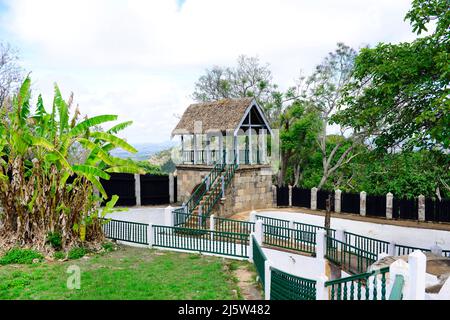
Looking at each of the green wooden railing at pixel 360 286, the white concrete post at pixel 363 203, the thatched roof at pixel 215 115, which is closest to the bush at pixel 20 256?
the green wooden railing at pixel 360 286

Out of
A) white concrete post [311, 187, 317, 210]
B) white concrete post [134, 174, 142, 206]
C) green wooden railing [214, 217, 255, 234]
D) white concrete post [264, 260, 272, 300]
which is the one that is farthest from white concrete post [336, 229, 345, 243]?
white concrete post [134, 174, 142, 206]

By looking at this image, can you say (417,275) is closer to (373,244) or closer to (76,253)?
(373,244)

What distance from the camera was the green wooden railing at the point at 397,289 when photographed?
533cm

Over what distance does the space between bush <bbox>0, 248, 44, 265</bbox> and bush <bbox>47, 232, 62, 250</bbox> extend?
0.60 metres

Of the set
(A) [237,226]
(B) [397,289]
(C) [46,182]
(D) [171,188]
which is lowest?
(A) [237,226]

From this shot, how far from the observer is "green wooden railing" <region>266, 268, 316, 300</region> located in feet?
22.7

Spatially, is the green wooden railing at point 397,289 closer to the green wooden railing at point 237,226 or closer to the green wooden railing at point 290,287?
the green wooden railing at point 290,287

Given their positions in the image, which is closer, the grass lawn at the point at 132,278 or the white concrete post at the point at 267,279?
the white concrete post at the point at 267,279

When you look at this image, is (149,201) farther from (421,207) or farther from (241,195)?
(421,207)

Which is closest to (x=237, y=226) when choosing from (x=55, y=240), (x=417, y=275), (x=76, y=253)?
(x=76, y=253)

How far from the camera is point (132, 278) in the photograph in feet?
33.4

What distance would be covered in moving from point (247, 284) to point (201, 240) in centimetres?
403

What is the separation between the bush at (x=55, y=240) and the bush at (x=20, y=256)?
23.5 inches

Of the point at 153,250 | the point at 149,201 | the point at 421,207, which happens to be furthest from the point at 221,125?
the point at 421,207
